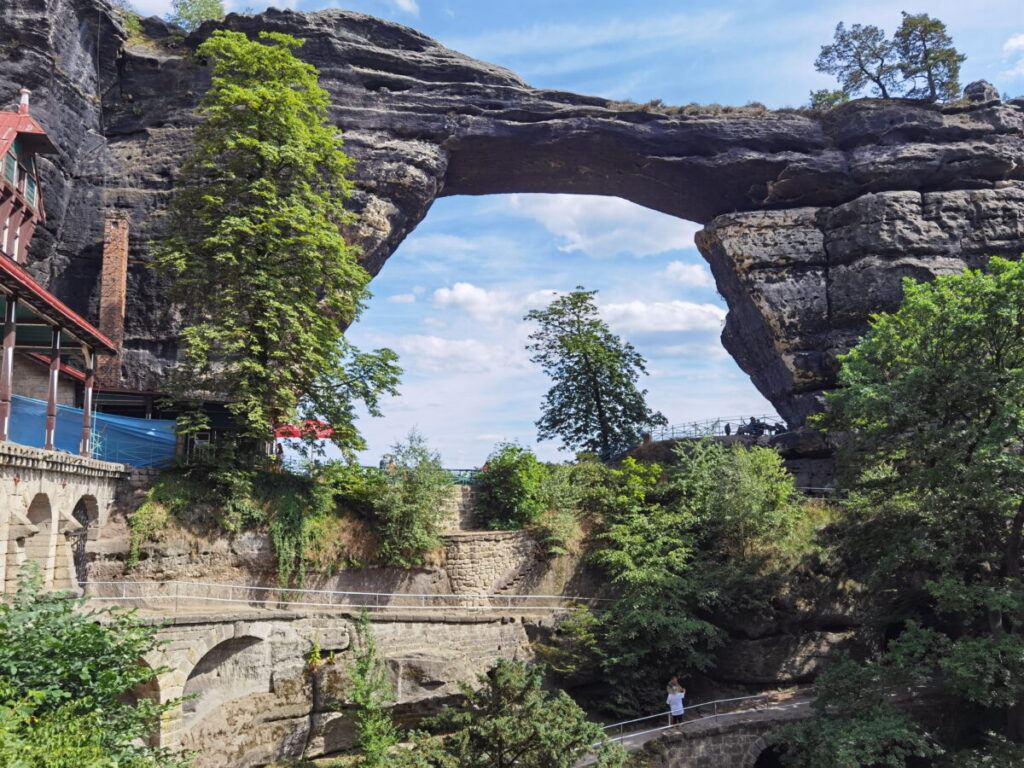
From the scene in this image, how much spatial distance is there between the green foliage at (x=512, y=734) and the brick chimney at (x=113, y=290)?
15919 millimetres

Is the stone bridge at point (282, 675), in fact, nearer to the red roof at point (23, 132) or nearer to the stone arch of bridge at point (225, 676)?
the stone arch of bridge at point (225, 676)

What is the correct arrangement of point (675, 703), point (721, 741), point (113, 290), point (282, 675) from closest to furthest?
point (282, 675) → point (721, 741) → point (675, 703) → point (113, 290)

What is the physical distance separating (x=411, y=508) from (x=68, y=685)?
10854 millimetres

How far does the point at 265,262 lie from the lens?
19922 millimetres

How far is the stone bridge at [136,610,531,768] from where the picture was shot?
47.3 feet

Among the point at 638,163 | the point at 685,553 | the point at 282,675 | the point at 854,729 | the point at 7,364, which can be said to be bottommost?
the point at 854,729

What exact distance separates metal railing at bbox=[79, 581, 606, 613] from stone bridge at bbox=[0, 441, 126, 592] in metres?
0.95

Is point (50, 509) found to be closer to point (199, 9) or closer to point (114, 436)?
point (114, 436)

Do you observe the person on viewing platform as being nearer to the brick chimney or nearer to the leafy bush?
the leafy bush

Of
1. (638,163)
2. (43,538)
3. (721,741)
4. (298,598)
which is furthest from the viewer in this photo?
(638,163)

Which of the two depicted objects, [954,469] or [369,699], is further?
→ [954,469]

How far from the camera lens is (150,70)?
28719mm

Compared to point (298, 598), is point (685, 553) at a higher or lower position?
higher

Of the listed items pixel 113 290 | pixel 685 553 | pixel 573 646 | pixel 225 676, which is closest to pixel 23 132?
pixel 113 290
